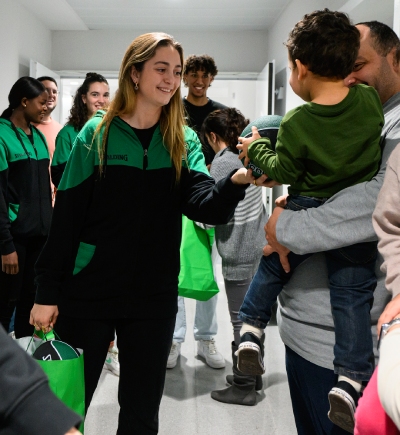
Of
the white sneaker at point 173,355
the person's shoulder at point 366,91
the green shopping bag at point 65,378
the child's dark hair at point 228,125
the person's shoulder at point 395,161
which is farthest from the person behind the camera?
the white sneaker at point 173,355

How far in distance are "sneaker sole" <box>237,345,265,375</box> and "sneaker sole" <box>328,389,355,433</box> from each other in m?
0.28

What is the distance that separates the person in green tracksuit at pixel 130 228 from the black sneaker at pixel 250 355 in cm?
35

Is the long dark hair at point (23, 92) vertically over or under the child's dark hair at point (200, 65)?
under

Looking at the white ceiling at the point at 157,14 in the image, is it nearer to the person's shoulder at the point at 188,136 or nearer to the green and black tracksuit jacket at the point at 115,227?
the person's shoulder at the point at 188,136

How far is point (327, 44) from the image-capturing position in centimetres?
142

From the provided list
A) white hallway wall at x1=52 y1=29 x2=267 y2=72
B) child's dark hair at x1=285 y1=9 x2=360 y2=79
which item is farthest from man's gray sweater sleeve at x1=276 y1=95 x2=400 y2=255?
white hallway wall at x1=52 y1=29 x2=267 y2=72

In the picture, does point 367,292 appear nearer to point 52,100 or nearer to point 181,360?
point 181,360

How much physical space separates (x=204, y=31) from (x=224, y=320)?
4.42 m

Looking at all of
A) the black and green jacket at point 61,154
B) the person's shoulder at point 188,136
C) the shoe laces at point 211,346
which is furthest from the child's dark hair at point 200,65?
the person's shoulder at point 188,136

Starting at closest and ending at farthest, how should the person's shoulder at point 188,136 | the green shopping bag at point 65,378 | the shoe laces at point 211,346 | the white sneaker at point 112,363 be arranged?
the green shopping bag at point 65,378 → the person's shoulder at point 188,136 → the white sneaker at point 112,363 → the shoe laces at point 211,346

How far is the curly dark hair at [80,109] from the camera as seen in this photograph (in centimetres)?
323

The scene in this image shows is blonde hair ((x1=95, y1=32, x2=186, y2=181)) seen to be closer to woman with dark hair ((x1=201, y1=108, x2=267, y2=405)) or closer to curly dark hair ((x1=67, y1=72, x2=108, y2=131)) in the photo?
woman with dark hair ((x1=201, y1=108, x2=267, y2=405))

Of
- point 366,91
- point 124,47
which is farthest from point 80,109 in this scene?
point 124,47

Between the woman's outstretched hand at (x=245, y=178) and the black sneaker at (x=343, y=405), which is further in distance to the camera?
the woman's outstretched hand at (x=245, y=178)
